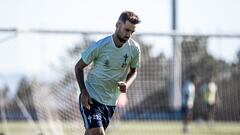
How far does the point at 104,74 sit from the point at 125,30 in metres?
0.68

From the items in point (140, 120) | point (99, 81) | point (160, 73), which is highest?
point (99, 81)

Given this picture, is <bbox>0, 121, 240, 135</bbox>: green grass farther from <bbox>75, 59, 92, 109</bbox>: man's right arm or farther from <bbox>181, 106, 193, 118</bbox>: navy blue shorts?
<bbox>75, 59, 92, 109</bbox>: man's right arm

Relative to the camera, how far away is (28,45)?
16219 mm

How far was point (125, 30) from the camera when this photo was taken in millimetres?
8375

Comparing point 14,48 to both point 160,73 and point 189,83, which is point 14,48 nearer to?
point 160,73

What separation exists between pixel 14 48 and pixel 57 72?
159 centimetres

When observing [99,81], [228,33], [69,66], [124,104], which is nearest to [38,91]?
[69,66]

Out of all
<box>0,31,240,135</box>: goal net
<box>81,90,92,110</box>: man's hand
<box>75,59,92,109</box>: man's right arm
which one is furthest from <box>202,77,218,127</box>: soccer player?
<box>81,90,92,110</box>: man's hand

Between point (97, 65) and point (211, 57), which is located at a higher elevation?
point (97, 65)

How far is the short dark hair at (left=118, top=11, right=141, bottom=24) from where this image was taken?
8.32 metres

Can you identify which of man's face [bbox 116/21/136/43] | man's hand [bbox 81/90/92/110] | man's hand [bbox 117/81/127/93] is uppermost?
man's face [bbox 116/21/136/43]

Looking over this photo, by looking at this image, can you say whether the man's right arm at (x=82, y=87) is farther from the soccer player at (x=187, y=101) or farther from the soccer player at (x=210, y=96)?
the soccer player at (x=187, y=101)

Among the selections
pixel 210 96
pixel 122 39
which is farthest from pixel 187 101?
pixel 122 39

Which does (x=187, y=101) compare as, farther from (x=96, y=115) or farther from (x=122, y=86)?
(x=122, y=86)
